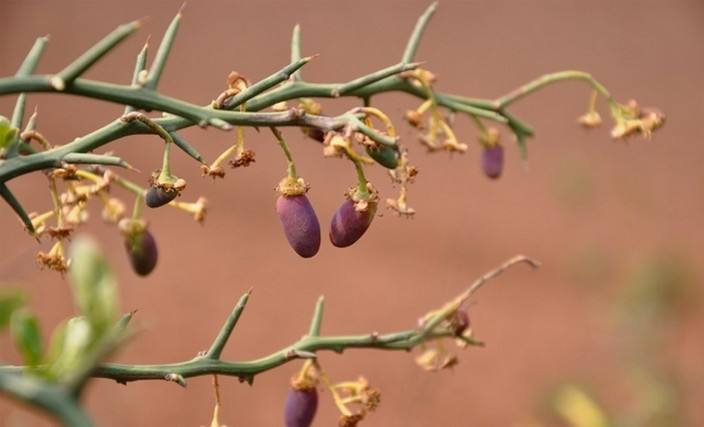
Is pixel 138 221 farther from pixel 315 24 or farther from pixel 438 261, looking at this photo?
pixel 315 24

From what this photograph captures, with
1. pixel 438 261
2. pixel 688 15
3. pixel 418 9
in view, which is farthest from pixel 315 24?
pixel 688 15

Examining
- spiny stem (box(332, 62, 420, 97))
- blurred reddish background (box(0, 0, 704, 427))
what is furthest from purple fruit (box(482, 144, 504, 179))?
blurred reddish background (box(0, 0, 704, 427))

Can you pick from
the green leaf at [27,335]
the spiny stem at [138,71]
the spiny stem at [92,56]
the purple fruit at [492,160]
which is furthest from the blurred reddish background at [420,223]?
the green leaf at [27,335]

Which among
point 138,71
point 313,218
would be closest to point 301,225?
point 313,218

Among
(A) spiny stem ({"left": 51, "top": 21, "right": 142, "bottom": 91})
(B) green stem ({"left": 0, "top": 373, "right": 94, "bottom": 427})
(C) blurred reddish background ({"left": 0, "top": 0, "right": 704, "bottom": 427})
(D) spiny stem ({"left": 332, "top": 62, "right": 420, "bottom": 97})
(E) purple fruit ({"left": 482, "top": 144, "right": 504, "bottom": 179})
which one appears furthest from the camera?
(C) blurred reddish background ({"left": 0, "top": 0, "right": 704, "bottom": 427})

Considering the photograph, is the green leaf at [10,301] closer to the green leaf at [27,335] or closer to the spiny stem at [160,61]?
the green leaf at [27,335]

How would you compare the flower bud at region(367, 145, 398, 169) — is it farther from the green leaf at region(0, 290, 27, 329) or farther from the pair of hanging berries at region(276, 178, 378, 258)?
the green leaf at region(0, 290, 27, 329)
